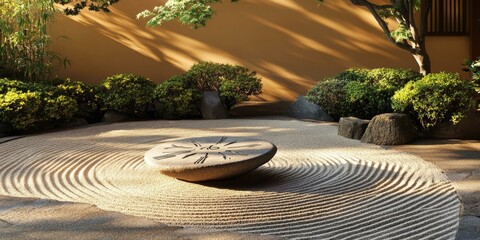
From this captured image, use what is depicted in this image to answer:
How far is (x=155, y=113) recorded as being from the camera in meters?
10.2

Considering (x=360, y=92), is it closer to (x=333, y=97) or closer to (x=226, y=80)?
(x=333, y=97)

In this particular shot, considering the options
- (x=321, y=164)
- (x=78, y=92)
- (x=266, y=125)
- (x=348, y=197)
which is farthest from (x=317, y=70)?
(x=348, y=197)

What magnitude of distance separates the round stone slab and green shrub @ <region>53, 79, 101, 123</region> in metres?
4.09

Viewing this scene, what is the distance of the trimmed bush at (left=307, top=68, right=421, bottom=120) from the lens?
8953mm

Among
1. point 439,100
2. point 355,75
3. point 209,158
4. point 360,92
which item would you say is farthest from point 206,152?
point 355,75

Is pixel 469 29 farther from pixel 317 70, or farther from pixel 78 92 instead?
pixel 78 92

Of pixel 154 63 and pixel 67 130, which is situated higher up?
pixel 154 63

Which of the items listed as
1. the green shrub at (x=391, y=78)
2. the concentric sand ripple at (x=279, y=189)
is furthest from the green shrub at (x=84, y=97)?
the green shrub at (x=391, y=78)

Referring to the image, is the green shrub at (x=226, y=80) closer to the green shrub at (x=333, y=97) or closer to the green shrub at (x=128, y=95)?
the green shrub at (x=128, y=95)

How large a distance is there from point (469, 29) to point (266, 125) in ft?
15.1

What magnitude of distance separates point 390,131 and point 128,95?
4.31 metres

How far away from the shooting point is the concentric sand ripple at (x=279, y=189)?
4375 millimetres

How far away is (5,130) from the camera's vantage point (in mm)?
8484

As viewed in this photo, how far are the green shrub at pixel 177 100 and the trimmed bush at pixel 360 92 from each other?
1826 millimetres
